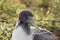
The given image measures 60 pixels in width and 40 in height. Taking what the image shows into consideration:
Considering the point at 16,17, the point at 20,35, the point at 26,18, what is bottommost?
the point at 16,17

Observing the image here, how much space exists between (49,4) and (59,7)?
474 millimetres

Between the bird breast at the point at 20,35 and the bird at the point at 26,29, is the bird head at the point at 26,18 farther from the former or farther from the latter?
the bird breast at the point at 20,35

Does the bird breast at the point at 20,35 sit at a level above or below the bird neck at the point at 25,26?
below

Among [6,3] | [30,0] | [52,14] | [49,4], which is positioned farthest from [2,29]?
[30,0]

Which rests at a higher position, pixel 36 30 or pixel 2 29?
pixel 36 30

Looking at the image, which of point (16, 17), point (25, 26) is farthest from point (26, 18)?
point (16, 17)

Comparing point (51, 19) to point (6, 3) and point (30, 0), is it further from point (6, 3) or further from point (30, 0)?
point (30, 0)

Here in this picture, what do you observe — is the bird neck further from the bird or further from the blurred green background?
the blurred green background

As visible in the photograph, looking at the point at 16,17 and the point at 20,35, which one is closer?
the point at 20,35

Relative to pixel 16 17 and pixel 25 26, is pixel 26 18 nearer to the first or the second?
pixel 25 26

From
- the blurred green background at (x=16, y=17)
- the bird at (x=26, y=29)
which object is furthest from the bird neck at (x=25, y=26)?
the blurred green background at (x=16, y=17)

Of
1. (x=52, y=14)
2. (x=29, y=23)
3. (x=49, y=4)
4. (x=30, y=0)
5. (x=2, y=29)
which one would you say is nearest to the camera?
(x=29, y=23)

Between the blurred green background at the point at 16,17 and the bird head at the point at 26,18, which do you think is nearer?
the bird head at the point at 26,18

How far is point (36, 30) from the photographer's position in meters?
3.09
